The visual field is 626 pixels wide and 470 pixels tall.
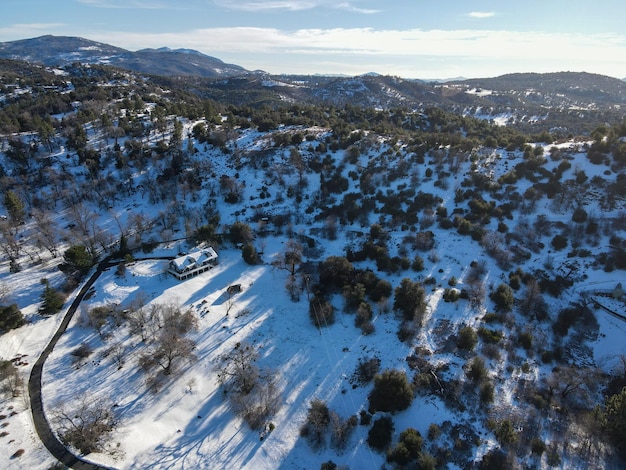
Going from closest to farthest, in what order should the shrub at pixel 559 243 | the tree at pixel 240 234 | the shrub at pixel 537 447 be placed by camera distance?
the shrub at pixel 537 447 < the shrub at pixel 559 243 < the tree at pixel 240 234

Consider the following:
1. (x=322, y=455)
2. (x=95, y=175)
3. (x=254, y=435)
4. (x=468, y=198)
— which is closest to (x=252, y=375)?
(x=254, y=435)

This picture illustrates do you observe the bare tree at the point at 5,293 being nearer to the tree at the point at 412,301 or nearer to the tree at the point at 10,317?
the tree at the point at 10,317

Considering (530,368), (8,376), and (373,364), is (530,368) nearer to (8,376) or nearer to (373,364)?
(373,364)

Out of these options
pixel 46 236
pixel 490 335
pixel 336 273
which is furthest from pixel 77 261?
pixel 490 335

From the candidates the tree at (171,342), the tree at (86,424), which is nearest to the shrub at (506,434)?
the tree at (171,342)

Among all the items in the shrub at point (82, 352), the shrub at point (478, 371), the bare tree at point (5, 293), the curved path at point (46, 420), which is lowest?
the curved path at point (46, 420)
